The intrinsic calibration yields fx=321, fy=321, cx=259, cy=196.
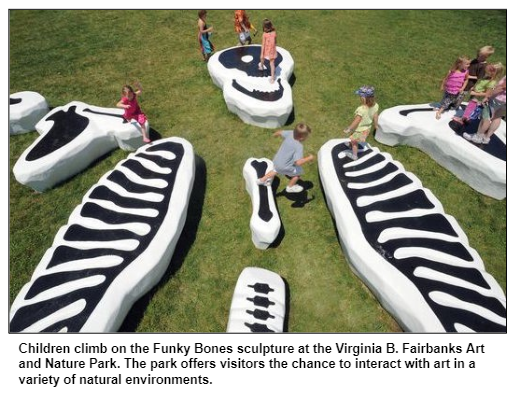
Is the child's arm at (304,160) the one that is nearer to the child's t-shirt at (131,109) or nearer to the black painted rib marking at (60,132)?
the child's t-shirt at (131,109)

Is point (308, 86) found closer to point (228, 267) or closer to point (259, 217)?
point (259, 217)

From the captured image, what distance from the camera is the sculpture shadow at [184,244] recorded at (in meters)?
5.21

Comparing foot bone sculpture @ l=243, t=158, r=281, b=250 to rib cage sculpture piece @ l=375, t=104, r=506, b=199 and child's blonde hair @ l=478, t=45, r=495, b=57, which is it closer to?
rib cage sculpture piece @ l=375, t=104, r=506, b=199

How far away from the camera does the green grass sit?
5.57 meters

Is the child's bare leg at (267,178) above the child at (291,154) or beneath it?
beneath

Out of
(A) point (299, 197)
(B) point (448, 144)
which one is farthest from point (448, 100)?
(A) point (299, 197)

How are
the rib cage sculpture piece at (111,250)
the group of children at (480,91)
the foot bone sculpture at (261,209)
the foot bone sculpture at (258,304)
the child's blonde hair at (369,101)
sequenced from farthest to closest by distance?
the group of children at (480,91) → the child's blonde hair at (369,101) → the foot bone sculpture at (261,209) → the foot bone sculpture at (258,304) → the rib cage sculpture piece at (111,250)

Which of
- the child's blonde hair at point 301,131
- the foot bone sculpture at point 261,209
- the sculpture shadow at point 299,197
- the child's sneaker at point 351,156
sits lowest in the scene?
the sculpture shadow at point 299,197

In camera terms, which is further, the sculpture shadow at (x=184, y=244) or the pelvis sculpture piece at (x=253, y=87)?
the pelvis sculpture piece at (x=253, y=87)

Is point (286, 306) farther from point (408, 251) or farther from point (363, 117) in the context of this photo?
point (363, 117)

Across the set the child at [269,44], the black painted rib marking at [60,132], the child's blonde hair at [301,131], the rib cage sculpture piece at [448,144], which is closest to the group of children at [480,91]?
the rib cage sculpture piece at [448,144]

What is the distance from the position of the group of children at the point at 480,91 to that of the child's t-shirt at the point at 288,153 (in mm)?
4026

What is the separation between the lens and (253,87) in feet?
27.4

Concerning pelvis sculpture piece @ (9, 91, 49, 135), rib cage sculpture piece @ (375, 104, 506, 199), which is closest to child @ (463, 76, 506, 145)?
rib cage sculpture piece @ (375, 104, 506, 199)
